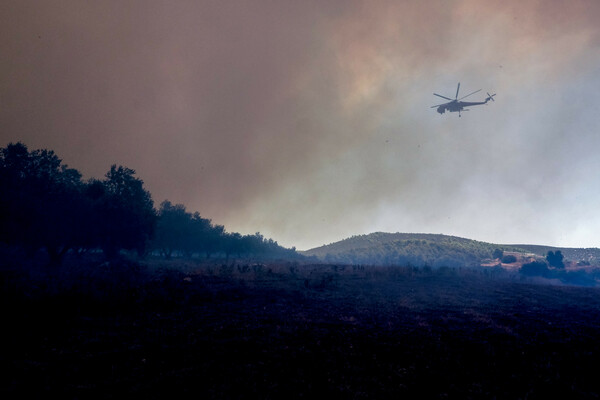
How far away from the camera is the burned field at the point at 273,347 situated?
22.1 ft

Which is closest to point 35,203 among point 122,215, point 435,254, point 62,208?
point 62,208

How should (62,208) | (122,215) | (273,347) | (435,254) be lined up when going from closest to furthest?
1. (273,347)
2. (62,208)
3. (122,215)
4. (435,254)

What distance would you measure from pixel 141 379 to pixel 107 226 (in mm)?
30006

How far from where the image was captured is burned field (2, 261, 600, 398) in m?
6.75

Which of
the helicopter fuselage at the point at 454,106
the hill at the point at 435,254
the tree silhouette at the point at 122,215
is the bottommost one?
the hill at the point at 435,254

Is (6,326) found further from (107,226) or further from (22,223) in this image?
(107,226)

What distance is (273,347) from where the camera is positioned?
964cm

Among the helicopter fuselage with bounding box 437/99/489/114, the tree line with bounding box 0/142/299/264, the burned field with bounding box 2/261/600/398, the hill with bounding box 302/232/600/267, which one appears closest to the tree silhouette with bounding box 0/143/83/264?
the tree line with bounding box 0/142/299/264

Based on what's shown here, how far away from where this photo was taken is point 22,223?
2312cm

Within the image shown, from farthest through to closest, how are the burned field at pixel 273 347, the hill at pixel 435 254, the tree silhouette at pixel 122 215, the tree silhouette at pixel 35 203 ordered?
the hill at pixel 435 254, the tree silhouette at pixel 122 215, the tree silhouette at pixel 35 203, the burned field at pixel 273 347

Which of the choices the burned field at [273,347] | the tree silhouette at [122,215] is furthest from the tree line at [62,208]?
the burned field at [273,347]

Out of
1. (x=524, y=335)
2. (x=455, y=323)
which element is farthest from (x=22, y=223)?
(x=524, y=335)

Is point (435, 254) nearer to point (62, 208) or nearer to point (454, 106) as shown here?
point (454, 106)

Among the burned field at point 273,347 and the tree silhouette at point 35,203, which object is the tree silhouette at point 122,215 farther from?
the burned field at point 273,347
